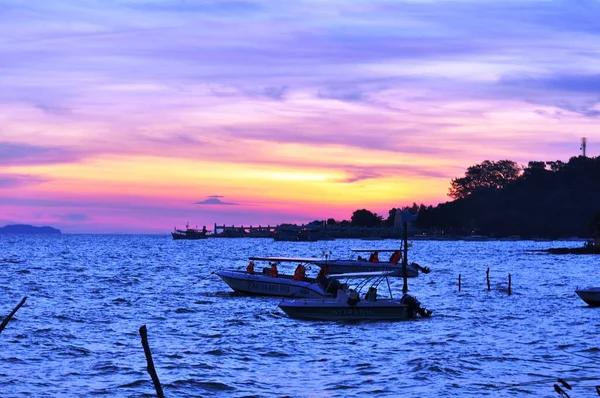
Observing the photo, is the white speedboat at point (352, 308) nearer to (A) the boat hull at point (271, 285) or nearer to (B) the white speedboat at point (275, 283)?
(B) the white speedboat at point (275, 283)

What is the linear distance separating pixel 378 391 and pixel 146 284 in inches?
2251

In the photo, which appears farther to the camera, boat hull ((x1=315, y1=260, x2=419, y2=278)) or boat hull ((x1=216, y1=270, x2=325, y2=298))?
boat hull ((x1=315, y1=260, x2=419, y2=278))

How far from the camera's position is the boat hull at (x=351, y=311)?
4650cm

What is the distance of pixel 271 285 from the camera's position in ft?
201

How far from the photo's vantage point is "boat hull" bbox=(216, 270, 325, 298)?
5693cm

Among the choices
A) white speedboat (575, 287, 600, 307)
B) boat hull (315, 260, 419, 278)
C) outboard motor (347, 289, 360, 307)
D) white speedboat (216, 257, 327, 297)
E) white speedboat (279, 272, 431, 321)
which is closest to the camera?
outboard motor (347, 289, 360, 307)

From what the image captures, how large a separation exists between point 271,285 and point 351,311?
1537cm

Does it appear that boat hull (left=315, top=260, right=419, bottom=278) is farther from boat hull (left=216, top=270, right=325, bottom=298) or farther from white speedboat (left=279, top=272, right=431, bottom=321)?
white speedboat (left=279, top=272, right=431, bottom=321)

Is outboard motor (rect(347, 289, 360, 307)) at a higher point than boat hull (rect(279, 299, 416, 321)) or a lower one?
higher

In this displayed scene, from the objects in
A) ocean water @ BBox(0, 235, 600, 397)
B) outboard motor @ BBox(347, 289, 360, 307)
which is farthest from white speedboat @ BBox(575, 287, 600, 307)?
outboard motor @ BBox(347, 289, 360, 307)

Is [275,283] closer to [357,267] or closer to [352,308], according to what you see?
[352,308]

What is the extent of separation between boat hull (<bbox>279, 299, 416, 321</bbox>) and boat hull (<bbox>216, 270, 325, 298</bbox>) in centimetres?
602

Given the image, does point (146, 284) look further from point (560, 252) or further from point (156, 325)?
point (560, 252)

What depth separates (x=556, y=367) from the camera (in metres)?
33.9
